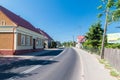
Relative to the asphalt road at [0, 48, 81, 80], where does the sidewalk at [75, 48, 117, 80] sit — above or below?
below

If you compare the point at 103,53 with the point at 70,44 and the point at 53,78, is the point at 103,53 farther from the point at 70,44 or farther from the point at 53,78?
the point at 70,44

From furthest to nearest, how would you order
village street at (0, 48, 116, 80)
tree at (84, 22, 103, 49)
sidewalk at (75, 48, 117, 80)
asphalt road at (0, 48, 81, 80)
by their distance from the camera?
tree at (84, 22, 103, 49), sidewalk at (75, 48, 117, 80), village street at (0, 48, 116, 80), asphalt road at (0, 48, 81, 80)

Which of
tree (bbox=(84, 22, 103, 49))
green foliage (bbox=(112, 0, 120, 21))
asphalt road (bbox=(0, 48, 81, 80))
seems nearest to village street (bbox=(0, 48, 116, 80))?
asphalt road (bbox=(0, 48, 81, 80))

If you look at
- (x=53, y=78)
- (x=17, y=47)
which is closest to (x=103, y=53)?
(x=17, y=47)

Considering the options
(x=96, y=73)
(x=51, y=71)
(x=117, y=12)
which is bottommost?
(x=96, y=73)

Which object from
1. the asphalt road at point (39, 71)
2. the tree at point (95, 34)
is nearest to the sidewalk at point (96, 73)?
the asphalt road at point (39, 71)

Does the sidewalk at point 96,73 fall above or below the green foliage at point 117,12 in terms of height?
below

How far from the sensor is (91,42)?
1871 inches

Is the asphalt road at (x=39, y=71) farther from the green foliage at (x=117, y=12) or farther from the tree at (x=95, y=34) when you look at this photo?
the tree at (x=95, y=34)

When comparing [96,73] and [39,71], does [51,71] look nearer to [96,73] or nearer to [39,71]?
[39,71]

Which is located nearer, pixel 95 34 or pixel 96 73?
pixel 96 73

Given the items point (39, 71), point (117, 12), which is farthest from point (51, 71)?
point (117, 12)

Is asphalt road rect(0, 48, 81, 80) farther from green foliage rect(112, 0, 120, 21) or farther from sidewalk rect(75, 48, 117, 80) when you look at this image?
green foliage rect(112, 0, 120, 21)

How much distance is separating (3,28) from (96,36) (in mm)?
20111
